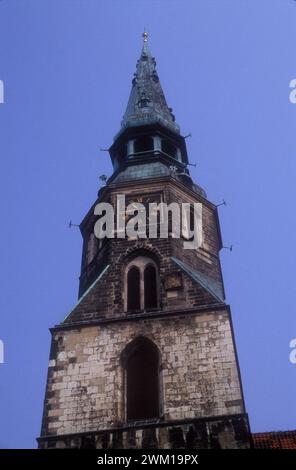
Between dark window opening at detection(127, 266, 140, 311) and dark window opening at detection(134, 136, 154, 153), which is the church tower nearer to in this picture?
dark window opening at detection(127, 266, 140, 311)

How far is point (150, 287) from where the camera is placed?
1786 cm

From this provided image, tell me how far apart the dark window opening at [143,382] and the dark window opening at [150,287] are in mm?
1337

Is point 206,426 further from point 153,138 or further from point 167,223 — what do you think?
point 153,138

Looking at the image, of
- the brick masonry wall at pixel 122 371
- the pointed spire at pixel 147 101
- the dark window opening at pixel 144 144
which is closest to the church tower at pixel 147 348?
the brick masonry wall at pixel 122 371

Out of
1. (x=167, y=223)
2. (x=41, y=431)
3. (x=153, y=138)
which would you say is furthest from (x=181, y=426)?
(x=153, y=138)

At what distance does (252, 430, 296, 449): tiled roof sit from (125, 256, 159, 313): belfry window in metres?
3.78

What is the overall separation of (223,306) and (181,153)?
9.80 metres

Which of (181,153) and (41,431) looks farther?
(181,153)

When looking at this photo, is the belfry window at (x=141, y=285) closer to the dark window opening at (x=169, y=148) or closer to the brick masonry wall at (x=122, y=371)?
the brick masonry wall at (x=122, y=371)

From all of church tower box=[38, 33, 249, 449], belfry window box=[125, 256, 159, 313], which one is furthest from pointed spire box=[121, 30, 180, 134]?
belfry window box=[125, 256, 159, 313]

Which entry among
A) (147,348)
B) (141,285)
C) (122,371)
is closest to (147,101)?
(141,285)

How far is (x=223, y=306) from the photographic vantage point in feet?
53.6

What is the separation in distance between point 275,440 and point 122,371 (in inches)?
160
